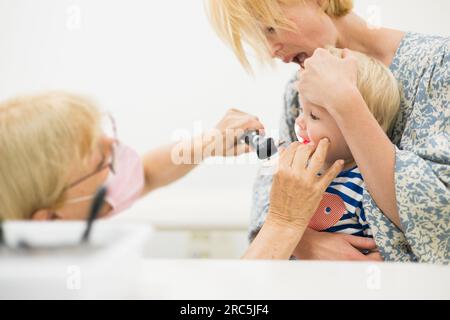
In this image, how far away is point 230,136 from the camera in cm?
75

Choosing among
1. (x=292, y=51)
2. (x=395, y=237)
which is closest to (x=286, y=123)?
(x=292, y=51)

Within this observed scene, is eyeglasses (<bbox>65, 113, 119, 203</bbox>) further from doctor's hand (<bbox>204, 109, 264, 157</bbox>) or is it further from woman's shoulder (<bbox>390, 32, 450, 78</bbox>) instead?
woman's shoulder (<bbox>390, 32, 450, 78</bbox>)

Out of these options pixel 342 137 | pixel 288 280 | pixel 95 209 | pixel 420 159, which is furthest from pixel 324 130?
pixel 95 209

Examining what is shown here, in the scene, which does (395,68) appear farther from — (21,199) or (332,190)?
(21,199)

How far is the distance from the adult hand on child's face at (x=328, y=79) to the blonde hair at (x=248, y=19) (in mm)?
90

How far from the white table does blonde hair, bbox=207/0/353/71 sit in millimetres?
348

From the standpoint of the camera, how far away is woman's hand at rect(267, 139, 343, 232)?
2.41 feet

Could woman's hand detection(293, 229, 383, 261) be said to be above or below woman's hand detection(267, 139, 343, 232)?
below

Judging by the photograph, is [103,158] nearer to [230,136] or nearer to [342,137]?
[230,136]

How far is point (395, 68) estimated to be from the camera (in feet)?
2.57

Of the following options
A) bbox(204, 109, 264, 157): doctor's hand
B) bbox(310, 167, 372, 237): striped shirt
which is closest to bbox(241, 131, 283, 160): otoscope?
bbox(204, 109, 264, 157): doctor's hand

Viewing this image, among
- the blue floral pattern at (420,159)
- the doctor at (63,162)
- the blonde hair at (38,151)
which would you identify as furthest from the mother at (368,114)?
the blonde hair at (38,151)

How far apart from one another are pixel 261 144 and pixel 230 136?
5 centimetres
